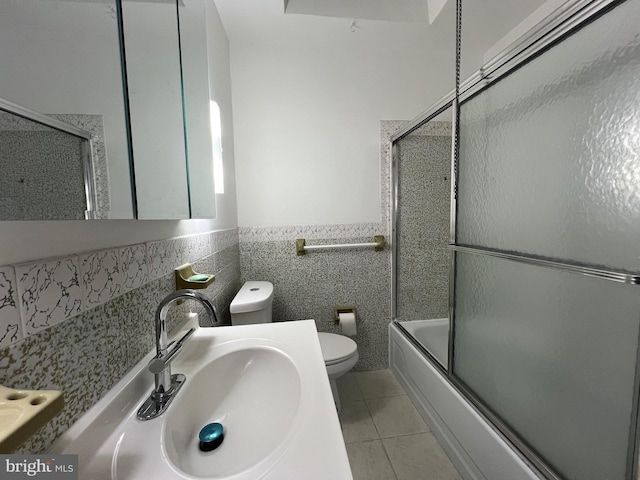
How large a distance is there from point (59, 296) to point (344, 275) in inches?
61.4

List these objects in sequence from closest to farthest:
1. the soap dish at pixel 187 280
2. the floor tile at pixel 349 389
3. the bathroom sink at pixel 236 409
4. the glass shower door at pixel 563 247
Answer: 1. the bathroom sink at pixel 236 409
2. the glass shower door at pixel 563 247
3. the soap dish at pixel 187 280
4. the floor tile at pixel 349 389

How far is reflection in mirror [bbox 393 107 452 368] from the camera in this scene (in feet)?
5.90

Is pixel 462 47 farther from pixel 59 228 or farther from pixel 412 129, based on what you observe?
pixel 59 228

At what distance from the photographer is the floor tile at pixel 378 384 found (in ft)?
5.60

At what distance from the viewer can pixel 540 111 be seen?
2.80 ft

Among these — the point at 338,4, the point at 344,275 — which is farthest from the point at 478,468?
the point at 338,4

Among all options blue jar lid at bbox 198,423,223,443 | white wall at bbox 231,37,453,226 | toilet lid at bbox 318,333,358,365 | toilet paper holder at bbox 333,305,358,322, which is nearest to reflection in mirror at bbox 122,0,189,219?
blue jar lid at bbox 198,423,223,443

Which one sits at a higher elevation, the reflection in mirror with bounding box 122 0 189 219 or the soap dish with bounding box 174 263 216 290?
the reflection in mirror with bounding box 122 0 189 219

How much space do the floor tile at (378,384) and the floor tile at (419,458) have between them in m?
0.33

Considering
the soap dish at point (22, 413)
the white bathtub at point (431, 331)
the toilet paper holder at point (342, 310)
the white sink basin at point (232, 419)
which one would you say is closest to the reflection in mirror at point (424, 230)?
the white bathtub at point (431, 331)

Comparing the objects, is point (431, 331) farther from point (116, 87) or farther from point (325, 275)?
point (116, 87)

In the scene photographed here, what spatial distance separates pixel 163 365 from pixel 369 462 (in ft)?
3.96

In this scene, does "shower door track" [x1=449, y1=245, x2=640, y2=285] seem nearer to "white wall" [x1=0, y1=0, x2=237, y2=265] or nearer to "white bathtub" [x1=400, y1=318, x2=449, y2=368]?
"white bathtub" [x1=400, y1=318, x2=449, y2=368]

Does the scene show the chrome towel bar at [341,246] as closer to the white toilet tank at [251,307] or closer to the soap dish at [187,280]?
the white toilet tank at [251,307]
